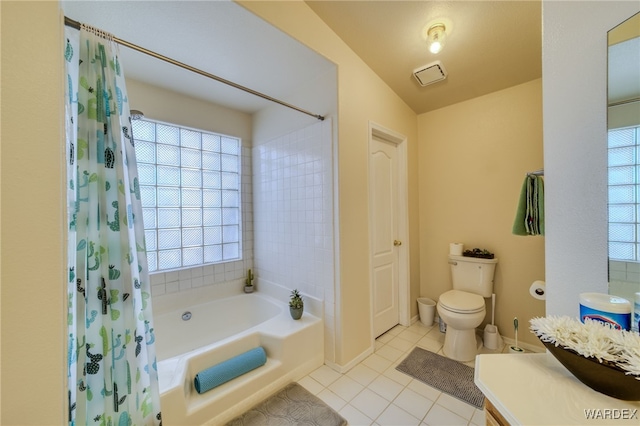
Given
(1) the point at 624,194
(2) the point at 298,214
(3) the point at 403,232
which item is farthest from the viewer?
(3) the point at 403,232

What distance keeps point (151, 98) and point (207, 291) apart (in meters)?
1.87

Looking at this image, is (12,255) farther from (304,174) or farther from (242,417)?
(304,174)

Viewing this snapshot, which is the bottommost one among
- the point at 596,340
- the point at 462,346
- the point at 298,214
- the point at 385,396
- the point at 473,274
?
the point at 385,396

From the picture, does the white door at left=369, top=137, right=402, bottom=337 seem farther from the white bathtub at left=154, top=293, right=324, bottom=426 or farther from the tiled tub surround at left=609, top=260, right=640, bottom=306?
the tiled tub surround at left=609, top=260, right=640, bottom=306

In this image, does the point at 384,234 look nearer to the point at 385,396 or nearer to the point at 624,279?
the point at 385,396

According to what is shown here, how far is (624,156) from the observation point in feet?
2.53

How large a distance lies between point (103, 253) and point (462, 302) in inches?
97.5

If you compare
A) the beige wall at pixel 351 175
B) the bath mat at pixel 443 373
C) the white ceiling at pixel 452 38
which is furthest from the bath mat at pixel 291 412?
the white ceiling at pixel 452 38

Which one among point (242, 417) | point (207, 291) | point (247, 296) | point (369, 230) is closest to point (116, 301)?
point (242, 417)

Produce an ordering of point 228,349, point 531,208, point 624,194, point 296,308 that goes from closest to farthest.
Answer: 1. point 624,194
2. point 531,208
3. point 228,349
4. point 296,308

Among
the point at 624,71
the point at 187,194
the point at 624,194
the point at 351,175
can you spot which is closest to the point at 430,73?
the point at 351,175

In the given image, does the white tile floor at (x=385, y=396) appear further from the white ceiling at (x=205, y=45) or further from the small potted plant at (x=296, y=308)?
the white ceiling at (x=205, y=45)

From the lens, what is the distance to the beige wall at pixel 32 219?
0.60 metres

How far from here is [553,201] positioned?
910 mm
